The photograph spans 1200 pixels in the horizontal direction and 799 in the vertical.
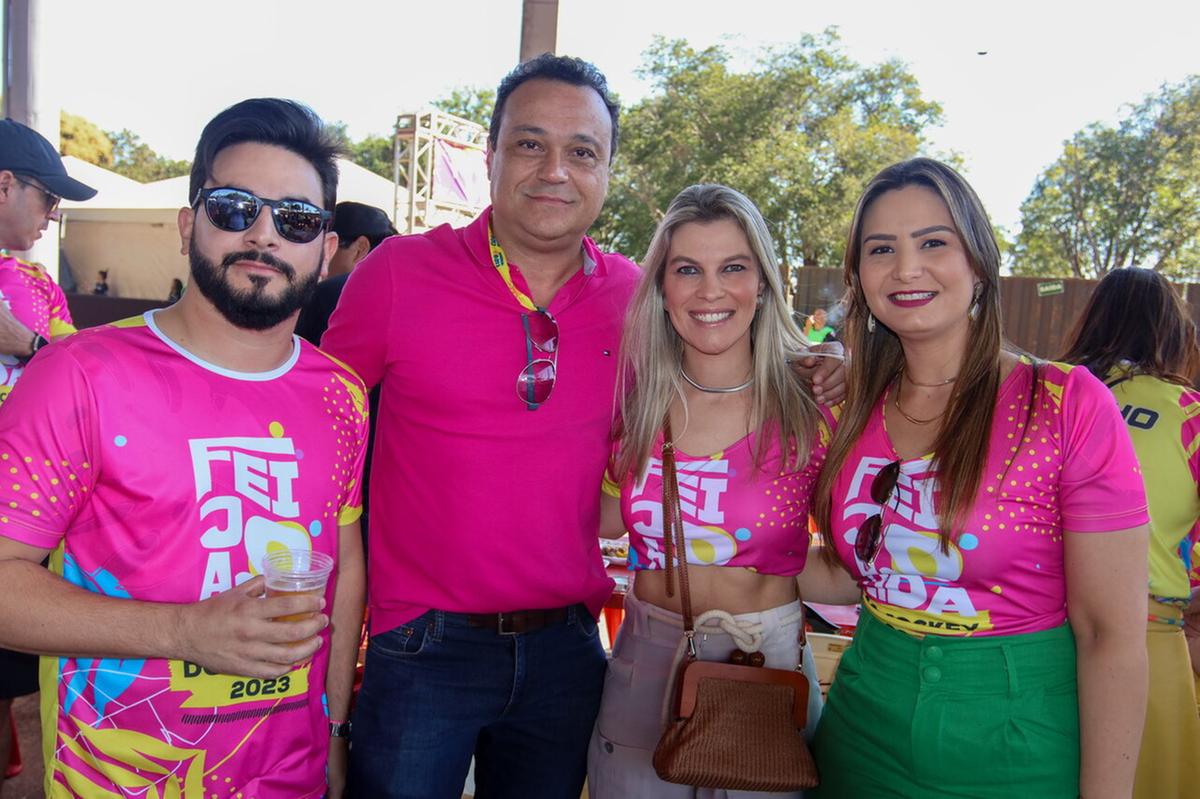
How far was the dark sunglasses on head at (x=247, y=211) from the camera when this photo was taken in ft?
6.03

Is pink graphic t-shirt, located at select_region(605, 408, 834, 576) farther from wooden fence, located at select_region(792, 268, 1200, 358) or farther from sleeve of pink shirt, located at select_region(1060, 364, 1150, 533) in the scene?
wooden fence, located at select_region(792, 268, 1200, 358)

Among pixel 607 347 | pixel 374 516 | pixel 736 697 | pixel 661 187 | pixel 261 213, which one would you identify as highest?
pixel 661 187

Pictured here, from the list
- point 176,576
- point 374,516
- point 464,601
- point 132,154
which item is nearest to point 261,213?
point 176,576

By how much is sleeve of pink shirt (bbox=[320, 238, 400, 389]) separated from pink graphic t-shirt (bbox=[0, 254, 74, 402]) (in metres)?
1.83

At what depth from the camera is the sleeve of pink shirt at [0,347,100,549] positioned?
152 cm

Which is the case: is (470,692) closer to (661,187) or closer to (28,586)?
(28,586)

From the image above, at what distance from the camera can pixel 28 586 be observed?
1545 millimetres

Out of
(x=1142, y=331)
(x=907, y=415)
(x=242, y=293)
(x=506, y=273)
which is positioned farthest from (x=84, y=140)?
(x=907, y=415)

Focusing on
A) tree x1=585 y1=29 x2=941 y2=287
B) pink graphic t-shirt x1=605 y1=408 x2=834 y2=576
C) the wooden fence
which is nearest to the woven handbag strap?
pink graphic t-shirt x1=605 y1=408 x2=834 y2=576

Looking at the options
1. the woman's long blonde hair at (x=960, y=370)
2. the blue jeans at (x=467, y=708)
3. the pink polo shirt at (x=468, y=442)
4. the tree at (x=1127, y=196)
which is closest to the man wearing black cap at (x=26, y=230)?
the pink polo shirt at (x=468, y=442)

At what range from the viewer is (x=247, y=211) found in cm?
185

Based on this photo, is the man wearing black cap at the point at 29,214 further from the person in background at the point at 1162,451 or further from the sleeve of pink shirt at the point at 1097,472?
the person in background at the point at 1162,451

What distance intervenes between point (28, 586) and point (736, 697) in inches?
62.5

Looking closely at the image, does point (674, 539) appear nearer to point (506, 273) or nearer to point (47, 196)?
point (506, 273)
